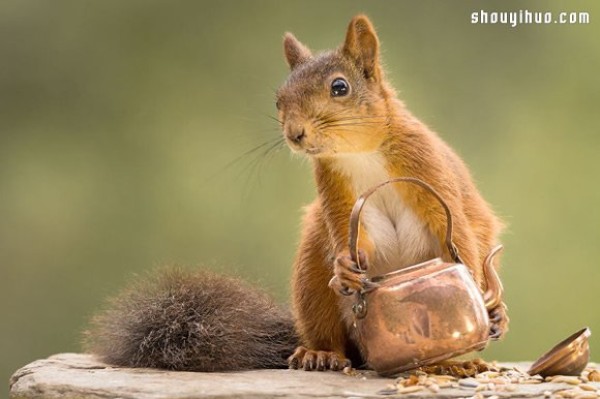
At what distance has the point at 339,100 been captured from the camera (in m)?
2.38

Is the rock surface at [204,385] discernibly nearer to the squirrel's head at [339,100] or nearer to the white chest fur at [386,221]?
the white chest fur at [386,221]

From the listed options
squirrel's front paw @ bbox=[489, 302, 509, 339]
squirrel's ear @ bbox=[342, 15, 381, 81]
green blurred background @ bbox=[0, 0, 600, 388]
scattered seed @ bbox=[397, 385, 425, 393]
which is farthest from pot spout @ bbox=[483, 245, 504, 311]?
green blurred background @ bbox=[0, 0, 600, 388]

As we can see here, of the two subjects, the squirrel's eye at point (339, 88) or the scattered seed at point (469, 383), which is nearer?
the scattered seed at point (469, 383)

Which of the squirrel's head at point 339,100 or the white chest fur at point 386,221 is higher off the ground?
the squirrel's head at point 339,100

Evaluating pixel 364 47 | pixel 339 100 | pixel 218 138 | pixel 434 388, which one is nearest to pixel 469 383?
pixel 434 388

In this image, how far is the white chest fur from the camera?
2451mm

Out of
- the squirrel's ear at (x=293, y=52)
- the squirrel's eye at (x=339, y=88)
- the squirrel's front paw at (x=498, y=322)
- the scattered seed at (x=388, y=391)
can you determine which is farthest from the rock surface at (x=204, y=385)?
the squirrel's ear at (x=293, y=52)

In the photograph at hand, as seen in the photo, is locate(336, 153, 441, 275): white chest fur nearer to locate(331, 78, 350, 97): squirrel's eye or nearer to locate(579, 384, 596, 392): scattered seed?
locate(331, 78, 350, 97): squirrel's eye

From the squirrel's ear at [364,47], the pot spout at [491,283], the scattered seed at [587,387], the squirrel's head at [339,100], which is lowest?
the scattered seed at [587,387]

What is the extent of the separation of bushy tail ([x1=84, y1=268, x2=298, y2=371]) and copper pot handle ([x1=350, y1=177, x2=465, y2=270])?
18.0 inches

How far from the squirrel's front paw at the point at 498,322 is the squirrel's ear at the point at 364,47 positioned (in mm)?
654

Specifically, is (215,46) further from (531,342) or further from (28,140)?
(531,342)

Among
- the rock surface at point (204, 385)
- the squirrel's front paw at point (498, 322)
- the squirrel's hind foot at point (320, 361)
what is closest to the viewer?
the rock surface at point (204, 385)

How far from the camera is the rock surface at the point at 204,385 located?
7.18ft
